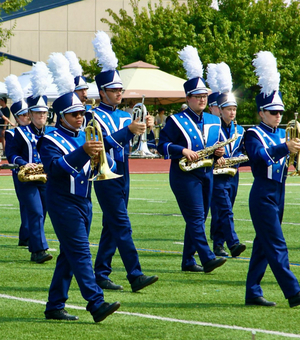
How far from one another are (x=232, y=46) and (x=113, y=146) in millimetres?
26224

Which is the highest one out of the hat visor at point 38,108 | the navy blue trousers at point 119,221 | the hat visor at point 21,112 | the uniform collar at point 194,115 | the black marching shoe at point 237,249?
the uniform collar at point 194,115

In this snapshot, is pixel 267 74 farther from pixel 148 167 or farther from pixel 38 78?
pixel 148 167

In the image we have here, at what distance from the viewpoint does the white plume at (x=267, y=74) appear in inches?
250

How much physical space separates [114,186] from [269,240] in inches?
63.0

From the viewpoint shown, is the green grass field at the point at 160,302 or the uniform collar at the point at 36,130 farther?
the uniform collar at the point at 36,130

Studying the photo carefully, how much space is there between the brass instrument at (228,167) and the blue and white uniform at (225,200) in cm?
6

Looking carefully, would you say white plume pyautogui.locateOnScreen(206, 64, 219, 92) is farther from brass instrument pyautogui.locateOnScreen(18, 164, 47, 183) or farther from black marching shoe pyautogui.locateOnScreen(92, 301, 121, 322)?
black marching shoe pyautogui.locateOnScreen(92, 301, 121, 322)

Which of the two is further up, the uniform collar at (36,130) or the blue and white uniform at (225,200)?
the uniform collar at (36,130)

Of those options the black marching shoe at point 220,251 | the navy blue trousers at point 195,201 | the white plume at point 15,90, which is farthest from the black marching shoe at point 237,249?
the white plume at point 15,90

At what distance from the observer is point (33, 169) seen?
339 inches

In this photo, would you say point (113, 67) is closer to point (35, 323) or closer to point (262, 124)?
point (262, 124)

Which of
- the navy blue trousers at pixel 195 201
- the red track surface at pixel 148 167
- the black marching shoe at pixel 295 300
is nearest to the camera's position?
the black marching shoe at pixel 295 300

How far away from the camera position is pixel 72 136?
582 centimetres

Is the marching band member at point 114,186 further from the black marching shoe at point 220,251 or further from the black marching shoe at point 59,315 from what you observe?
the black marching shoe at point 220,251
